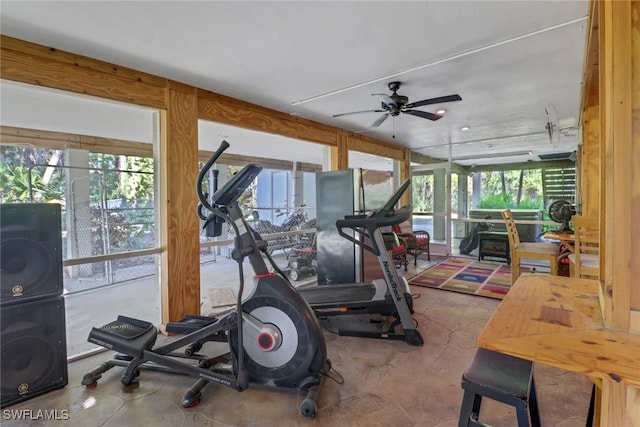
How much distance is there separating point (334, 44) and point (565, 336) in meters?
2.22

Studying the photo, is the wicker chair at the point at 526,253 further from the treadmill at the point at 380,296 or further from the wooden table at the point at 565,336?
the wooden table at the point at 565,336

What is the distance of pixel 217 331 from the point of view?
2.04 m

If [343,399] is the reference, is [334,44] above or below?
above

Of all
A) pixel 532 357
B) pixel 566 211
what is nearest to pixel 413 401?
pixel 532 357

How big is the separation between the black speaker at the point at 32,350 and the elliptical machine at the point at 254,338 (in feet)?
0.72

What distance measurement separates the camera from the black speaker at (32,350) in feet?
6.09

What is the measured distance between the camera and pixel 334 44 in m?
2.29

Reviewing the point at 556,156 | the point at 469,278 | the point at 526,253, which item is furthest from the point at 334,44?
the point at 556,156

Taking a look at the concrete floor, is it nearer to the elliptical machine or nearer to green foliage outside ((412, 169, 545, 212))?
the elliptical machine

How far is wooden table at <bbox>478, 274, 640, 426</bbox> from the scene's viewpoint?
733mm

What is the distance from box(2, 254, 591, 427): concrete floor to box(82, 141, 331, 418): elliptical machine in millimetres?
109

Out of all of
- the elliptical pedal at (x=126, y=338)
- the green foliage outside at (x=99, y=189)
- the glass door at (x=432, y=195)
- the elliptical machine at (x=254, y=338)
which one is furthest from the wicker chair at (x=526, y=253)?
the green foliage outside at (x=99, y=189)

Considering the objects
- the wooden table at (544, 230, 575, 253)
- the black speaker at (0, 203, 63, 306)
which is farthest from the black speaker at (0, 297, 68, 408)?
the wooden table at (544, 230, 575, 253)

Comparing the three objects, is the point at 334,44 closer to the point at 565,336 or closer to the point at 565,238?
the point at 565,336
